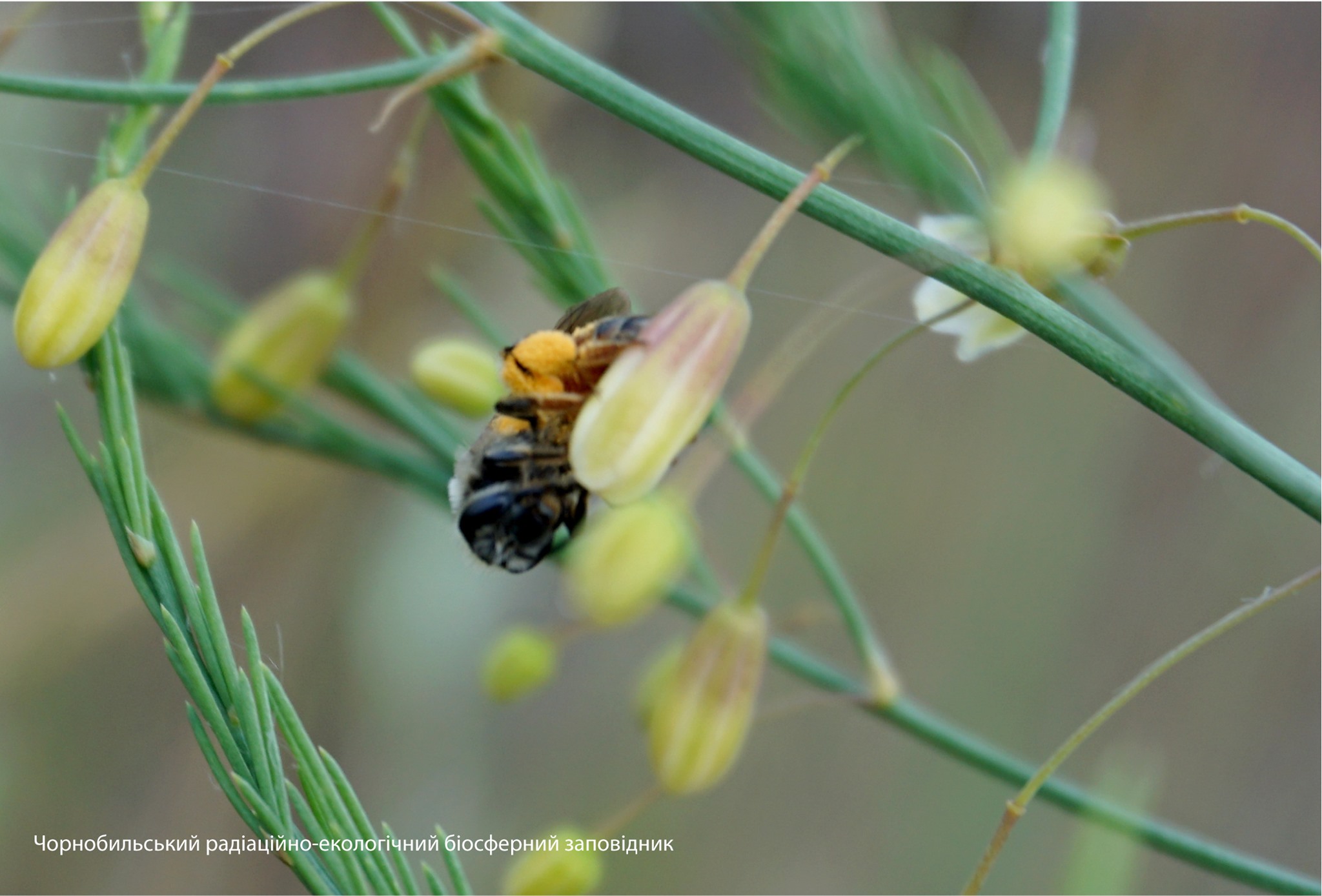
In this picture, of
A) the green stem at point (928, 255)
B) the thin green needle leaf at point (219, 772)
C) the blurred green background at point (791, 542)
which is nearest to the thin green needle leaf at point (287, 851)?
the thin green needle leaf at point (219, 772)

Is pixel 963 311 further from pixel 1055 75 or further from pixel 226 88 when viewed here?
pixel 226 88

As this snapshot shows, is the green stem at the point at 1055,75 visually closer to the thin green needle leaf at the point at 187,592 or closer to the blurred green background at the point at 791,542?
the thin green needle leaf at the point at 187,592

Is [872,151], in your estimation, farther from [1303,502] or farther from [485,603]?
[485,603]

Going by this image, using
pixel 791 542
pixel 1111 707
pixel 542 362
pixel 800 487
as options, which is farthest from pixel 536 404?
pixel 791 542

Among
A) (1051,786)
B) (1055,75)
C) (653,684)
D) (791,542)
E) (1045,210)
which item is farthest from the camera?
(791,542)

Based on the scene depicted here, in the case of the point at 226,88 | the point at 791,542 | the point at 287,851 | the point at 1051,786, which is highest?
the point at 791,542

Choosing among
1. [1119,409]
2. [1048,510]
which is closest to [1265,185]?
[1119,409]
